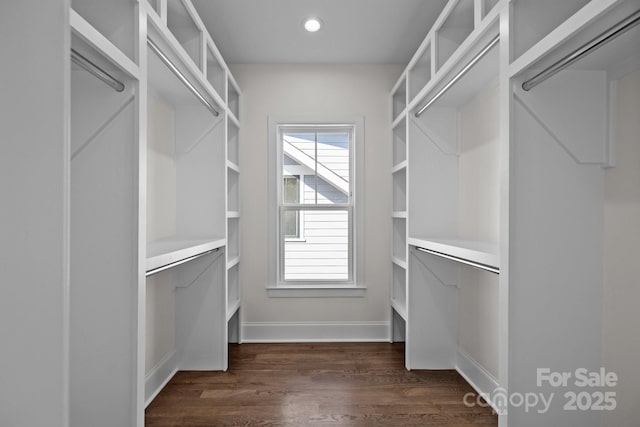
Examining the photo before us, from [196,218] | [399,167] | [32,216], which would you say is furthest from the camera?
[399,167]

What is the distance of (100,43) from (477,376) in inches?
107

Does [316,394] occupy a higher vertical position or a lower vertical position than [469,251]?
lower

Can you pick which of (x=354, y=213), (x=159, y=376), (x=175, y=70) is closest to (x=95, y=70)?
(x=175, y=70)

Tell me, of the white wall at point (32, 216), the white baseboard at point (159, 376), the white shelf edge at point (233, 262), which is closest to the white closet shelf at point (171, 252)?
the white shelf edge at point (233, 262)

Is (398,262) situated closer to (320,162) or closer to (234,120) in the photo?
(320,162)

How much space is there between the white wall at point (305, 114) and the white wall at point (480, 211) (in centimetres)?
85

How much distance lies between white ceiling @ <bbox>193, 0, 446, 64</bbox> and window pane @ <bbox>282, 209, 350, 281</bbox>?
1386mm

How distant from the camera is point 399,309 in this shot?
3.31m

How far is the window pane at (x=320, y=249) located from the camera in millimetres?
3791

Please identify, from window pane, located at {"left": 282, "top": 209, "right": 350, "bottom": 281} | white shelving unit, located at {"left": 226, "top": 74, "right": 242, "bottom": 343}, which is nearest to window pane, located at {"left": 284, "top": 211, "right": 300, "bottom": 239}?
window pane, located at {"left": 282, "top": 209, "right": 350, "bottom": 281}

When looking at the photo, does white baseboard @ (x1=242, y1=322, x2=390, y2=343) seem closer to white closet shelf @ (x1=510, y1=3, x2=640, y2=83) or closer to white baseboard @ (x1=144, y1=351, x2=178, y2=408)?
white baseboard @ (x1=144, y1=351, x2=178, y2=408)

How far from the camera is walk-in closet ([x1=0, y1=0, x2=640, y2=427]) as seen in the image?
1.12 m

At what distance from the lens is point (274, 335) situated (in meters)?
3.67

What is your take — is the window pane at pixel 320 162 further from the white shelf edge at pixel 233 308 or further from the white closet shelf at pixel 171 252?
the white closet shelf at pixel 171 252
